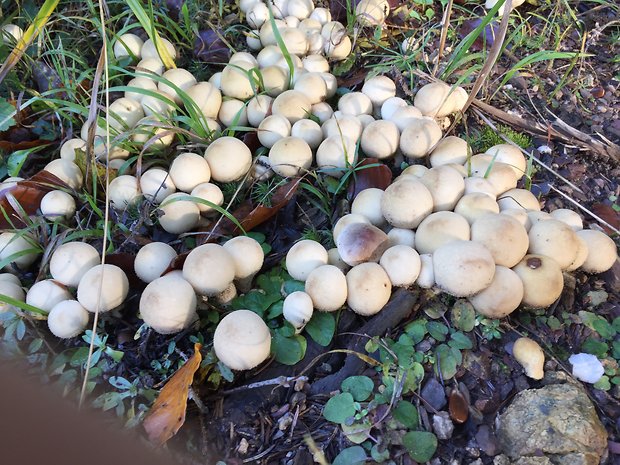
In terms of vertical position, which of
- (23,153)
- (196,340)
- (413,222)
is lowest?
(196,340)

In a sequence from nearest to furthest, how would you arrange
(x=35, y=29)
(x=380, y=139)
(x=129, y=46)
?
(x=35, y=29)
(x=380, y=139)
(x=129, y=46)

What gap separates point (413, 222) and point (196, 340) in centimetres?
87

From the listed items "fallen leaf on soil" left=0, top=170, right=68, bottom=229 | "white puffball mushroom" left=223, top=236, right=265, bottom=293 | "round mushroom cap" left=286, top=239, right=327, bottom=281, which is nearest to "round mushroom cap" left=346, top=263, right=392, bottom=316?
"round mushroom cap" left=286, top=239, right=327, bottom=281

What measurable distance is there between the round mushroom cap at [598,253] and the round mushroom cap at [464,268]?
18.4 inches

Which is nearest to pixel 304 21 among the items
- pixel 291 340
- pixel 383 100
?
pixel 383 100

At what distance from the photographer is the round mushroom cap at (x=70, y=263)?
1.87 metres

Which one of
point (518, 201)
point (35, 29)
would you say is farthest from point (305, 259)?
point (35, 29)

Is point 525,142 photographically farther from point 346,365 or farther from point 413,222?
point 346,365

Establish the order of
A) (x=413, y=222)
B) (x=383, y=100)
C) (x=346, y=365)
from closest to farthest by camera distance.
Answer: (x=346, y=365) < (x=413, y=222) < (x=383, y=100)

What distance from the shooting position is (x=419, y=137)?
2176 millimetres

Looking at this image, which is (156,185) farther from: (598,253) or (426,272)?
(598,253)

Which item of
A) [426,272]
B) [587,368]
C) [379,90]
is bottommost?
[587,368]

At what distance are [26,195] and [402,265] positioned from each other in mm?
1523

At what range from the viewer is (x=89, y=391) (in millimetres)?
1667
